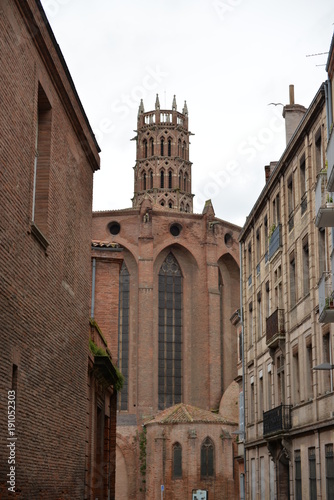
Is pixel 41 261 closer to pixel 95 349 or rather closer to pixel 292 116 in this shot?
pixel 95 349

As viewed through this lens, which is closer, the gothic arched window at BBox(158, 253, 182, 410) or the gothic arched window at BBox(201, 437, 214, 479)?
the gothic arched window at BBox(201, 437, 214, 479)

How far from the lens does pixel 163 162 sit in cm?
8344

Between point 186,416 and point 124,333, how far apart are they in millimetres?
9290

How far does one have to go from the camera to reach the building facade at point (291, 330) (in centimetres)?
2202

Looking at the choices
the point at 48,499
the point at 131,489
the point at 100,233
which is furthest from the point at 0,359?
the point at 100,233

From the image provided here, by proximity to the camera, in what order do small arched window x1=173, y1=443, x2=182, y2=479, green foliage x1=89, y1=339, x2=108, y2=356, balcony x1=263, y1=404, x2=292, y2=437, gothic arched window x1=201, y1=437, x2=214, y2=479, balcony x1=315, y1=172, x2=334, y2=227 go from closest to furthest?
balcony x1=315, y1=172, x2=334, y2=227 < green foliage x1=89, y1=339, x2=108, y2=356 < balcony x1=263, y1=404, x2=292, y2=437 < small arched window x1=173, y1=443, x2=182, y2=479 < gothic arched window x1=201, y1=437, x2=214, y2=479

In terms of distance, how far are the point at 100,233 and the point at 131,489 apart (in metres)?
18.6

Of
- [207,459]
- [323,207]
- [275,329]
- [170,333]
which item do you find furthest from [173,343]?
[323,207]

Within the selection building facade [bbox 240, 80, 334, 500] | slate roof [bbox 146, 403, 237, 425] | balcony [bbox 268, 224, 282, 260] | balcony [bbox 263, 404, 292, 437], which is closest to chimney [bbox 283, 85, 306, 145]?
building facade [bbox 240, 80, 334, 500]

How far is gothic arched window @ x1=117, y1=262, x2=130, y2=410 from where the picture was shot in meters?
58.4

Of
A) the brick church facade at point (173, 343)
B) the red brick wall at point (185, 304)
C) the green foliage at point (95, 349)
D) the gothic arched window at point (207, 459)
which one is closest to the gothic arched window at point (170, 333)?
the brick church facade at point (173, 343)

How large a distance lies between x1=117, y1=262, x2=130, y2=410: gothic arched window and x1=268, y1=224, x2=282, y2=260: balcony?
30730 millimetres

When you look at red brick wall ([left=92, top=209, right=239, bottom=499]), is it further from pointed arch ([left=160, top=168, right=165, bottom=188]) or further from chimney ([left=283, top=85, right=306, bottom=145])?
chimney ([left=283, top=85, right=306, bottom=145])

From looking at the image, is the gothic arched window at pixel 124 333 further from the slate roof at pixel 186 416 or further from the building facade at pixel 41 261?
the building facade at pixel 41 261
